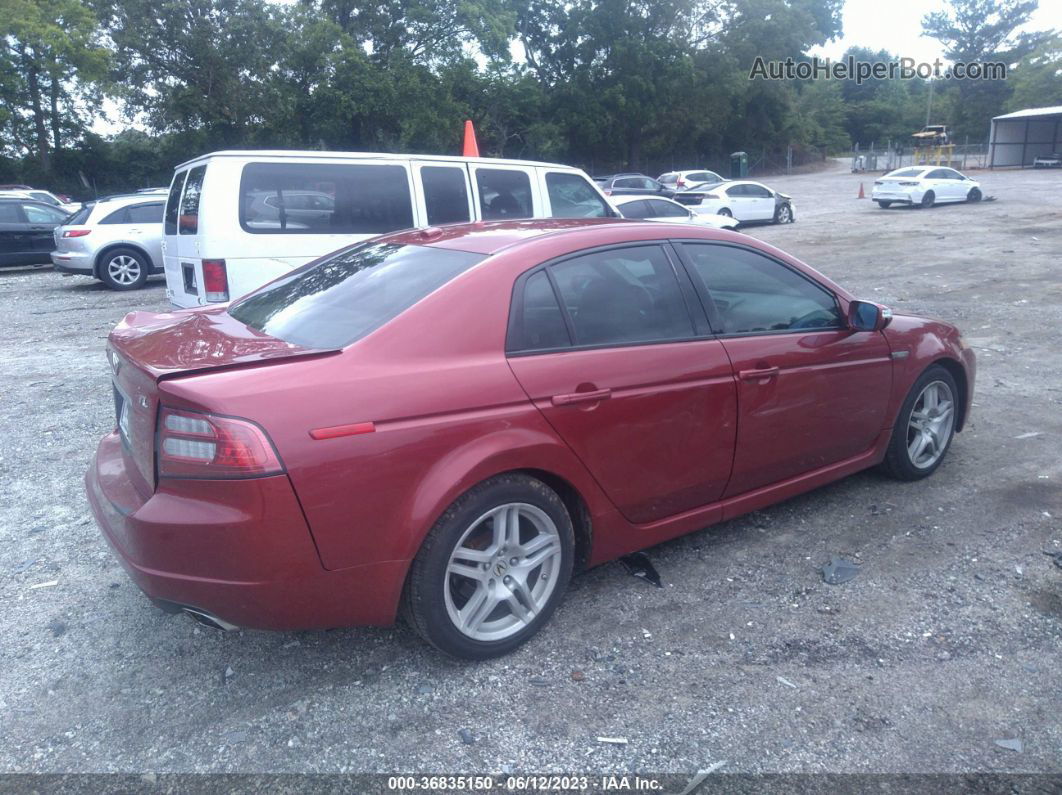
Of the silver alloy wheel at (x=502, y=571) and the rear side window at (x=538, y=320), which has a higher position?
the rear side window at (x=538, y=320)

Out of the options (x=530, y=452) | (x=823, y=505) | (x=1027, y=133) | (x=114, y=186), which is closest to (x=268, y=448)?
(x=530, y=452)

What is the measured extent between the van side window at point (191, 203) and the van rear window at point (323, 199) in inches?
A: 19.1

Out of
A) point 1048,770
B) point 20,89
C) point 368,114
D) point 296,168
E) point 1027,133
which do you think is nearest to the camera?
point 1048,770

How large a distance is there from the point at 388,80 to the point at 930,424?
116ft

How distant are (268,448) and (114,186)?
40.7m

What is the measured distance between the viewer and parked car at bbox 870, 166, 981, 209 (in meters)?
29.0

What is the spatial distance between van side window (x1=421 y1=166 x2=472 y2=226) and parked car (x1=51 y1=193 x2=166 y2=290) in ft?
29.3

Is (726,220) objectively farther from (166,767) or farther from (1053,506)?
(166,767)

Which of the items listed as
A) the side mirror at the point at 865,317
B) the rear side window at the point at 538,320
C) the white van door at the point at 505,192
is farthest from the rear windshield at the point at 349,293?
the white van door at the point at 505,192

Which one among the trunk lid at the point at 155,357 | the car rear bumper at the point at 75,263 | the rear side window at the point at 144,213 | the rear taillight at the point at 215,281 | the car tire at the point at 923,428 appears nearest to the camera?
the trunk lid at the point at 155,357

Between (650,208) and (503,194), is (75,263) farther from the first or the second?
(650,208)

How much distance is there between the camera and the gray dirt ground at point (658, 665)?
2.90 metres

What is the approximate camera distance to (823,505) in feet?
15.8

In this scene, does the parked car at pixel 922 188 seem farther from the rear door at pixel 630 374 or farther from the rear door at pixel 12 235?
the rear door at pixel 630 374
